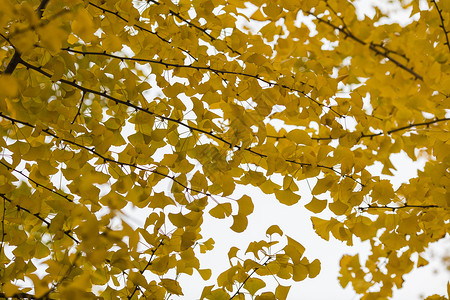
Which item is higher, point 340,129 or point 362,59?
point 340,129

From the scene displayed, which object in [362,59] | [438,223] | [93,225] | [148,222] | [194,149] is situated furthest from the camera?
[438,223]

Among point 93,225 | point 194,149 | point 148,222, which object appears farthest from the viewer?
point 194,149

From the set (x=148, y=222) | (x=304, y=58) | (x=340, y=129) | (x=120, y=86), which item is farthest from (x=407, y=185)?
(x=120, y=86)

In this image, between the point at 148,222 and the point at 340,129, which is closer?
the point at 148,222

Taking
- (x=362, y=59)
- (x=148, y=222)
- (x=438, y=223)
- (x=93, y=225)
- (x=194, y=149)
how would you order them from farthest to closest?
(x=438, y=223), (x=194, y=149), (x=148, y=222), (x=362, y=59), (x=93, y=225)

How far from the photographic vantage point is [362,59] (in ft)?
2.19

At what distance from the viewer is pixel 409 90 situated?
747mm

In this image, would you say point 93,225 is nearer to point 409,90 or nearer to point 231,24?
point 409,90

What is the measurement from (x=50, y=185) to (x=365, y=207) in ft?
2.71

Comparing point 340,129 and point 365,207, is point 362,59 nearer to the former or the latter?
point 340,129

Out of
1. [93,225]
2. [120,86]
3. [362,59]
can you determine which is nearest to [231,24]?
[120,86]

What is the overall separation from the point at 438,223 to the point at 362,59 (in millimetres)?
722

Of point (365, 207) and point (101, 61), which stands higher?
point (101, 61)

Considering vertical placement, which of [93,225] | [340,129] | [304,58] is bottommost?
[93,225]
